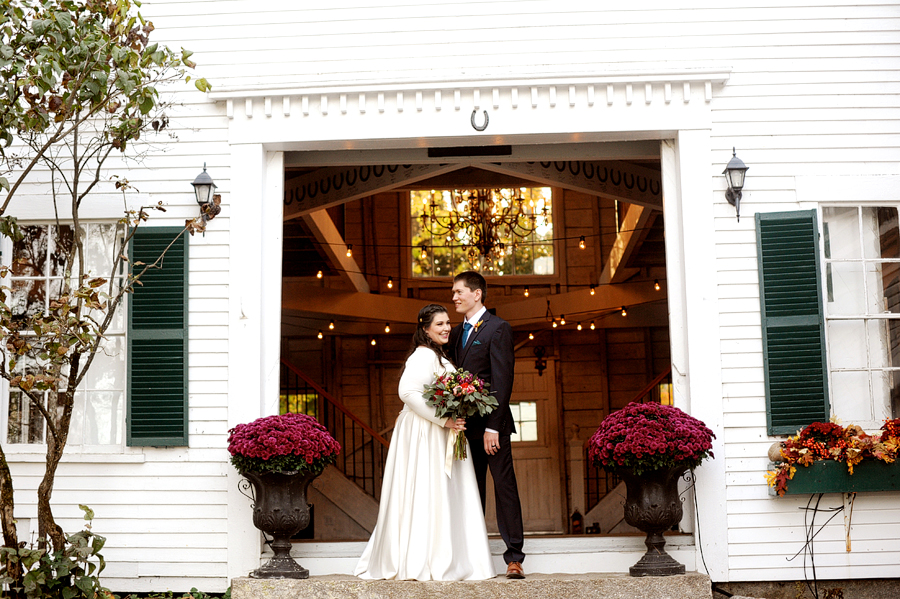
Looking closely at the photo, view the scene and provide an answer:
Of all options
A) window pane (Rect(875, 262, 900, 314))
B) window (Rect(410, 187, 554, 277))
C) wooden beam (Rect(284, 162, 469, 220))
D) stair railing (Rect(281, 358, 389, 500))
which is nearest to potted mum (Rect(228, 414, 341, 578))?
wooden beam (Rect(284, 162, 469, 220))

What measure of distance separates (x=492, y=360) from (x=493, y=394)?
23 cm

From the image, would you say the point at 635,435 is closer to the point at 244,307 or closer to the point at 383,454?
the point at 244,307

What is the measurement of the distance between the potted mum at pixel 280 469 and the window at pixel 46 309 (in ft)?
3.88

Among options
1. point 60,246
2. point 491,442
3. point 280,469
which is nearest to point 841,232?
point 491,442

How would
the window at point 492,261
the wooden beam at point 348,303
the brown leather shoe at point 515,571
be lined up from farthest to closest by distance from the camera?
the window at point 492,261 → the wooden beam at point 348,303 → the brown leather shoe at point 515,571

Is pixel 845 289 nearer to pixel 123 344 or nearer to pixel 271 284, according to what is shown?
pixel 271 284

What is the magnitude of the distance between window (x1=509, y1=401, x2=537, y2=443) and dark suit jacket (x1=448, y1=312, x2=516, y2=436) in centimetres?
760

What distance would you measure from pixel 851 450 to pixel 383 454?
689 centimetres

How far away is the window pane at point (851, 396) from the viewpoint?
5895 millimetres

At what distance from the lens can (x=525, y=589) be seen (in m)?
5.23

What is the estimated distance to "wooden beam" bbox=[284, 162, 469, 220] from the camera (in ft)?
26.0

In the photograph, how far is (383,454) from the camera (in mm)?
11445

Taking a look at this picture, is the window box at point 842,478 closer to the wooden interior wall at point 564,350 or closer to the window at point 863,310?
the window at point 863,310

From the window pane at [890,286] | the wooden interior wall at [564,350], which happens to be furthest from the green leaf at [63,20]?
the wooden interior wall at [564,350]
